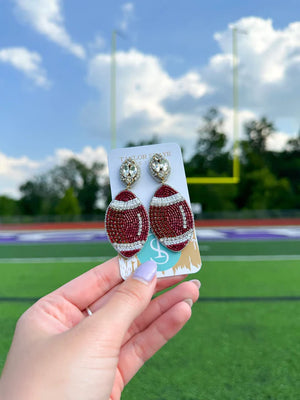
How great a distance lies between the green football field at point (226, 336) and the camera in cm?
161

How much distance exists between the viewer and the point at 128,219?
1.20 meters

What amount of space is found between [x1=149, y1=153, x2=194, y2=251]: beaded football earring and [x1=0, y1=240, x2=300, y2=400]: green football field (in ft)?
2.57

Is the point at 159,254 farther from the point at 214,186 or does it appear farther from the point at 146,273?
the point at 214,186

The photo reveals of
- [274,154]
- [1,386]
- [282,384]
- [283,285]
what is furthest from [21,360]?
[274,154]

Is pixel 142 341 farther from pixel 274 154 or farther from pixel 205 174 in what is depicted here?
pixel 274 154

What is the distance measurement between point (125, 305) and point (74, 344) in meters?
0.15

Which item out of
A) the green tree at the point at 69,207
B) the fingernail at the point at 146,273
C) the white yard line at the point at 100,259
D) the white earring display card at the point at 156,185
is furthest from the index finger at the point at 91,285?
the green tree at the point at 69,207

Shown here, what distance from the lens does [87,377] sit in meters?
0.87

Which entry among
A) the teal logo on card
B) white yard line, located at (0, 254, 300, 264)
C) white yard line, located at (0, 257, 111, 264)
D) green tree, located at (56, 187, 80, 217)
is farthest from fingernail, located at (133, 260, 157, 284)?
green tree, located at (56, 187, 80, 217)

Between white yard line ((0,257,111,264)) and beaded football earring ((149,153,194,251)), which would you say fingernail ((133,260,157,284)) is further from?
white yard line ((0,257,111,264))

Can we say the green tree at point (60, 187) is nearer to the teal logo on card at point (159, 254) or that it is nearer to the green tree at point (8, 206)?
the green tree at point (8, 206)

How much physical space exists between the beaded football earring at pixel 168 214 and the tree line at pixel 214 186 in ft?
49.3

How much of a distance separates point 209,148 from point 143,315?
17.5m

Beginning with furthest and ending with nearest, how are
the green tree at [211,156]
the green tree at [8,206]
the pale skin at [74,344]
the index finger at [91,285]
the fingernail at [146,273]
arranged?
the green tree at [8,206] → the green tree at [211,156] → the index finger at [91,285] → the fingernail at [146,273] → the pale skin at [74,344]
